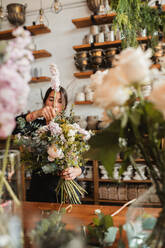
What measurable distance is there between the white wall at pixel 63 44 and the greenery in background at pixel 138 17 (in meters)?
2.02

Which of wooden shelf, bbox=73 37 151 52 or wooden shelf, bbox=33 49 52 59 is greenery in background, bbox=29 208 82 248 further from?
wooden shelf, bbox=33 49 52 59

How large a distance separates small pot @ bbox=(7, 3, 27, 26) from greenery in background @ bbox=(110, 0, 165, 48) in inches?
95.5

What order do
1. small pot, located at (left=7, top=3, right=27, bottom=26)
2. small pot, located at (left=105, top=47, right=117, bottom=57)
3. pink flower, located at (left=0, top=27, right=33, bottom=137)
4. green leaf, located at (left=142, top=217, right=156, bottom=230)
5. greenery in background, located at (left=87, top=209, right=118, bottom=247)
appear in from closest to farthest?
pink flower, located at (left=0, top=27, right=33, bottom=137), green leaf, located at (left=142, top=217, right=156, bottom=230), greenery in background, located at (left=87, top=209, right=118, bottom=247), small pot, located at (left=105, top=47, right=117, bottom=57), small pot, located at (left=7, top=3, right=27, bottom=26)

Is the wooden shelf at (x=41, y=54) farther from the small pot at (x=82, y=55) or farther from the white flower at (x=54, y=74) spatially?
the white flower at (x=54, y=74)

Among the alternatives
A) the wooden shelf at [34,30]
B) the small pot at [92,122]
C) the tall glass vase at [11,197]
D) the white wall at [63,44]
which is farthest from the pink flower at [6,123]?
the wooden shelf at [34,30]

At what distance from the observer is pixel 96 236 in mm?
652

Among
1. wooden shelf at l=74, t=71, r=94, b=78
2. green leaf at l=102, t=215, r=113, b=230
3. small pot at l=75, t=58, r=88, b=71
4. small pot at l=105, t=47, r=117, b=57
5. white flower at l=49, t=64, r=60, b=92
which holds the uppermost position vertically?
small pot at l=105, t=47, r=117, b=57

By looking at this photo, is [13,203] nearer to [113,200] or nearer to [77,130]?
[77,130]

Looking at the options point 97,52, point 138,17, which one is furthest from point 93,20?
point 138,17

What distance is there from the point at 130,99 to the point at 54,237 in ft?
1.09

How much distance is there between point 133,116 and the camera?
45 cm

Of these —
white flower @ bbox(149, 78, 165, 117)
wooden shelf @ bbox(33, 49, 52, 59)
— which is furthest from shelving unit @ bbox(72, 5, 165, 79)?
white flower @ bbox(149, 78, 165, 117)

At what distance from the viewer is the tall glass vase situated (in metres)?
0.42

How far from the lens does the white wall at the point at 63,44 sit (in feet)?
10.4
